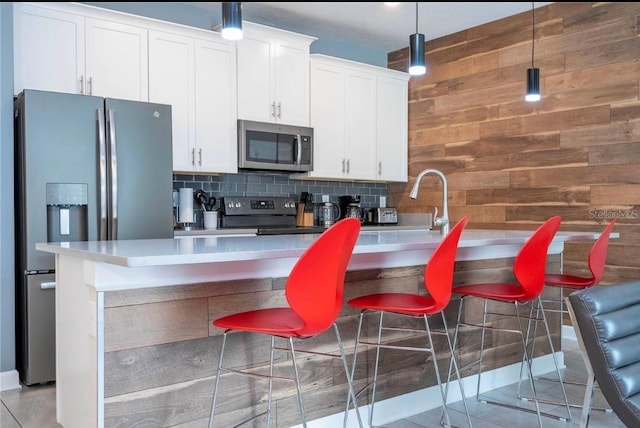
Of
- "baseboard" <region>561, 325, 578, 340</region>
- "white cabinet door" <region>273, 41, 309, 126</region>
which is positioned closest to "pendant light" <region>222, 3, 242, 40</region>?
"white cabinet door" <region>273, 41, 309, 126</region>

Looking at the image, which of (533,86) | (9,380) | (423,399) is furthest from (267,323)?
(533,86)

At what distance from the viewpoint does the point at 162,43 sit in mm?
4145

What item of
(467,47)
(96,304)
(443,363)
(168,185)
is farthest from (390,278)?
(467,47)

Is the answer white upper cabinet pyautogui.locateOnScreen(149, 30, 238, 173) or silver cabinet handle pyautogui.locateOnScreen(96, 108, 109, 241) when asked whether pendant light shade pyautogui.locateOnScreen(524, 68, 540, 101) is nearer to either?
white upper cabinet pyautogui.locateOnScreen(149, 30, 238, 173)

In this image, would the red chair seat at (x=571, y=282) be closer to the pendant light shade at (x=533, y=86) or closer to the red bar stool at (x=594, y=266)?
the red bar stool at (x=594, y=266)

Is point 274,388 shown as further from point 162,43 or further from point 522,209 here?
point 522,209

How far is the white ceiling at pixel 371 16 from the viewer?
4.59 meters

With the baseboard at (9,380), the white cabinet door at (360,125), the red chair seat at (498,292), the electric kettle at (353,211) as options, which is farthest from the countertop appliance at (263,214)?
the red chair seat at (498,292)

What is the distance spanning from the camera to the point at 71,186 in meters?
3.42

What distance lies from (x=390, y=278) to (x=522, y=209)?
7.99 ft

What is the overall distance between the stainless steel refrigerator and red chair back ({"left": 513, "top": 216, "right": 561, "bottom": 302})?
87.9 inches

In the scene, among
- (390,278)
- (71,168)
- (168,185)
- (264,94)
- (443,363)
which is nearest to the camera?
(390,278)

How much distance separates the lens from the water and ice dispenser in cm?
338

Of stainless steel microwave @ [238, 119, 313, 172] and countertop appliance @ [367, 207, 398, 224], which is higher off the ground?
stainless steel microwave @ [238, 119, 313, 172]
